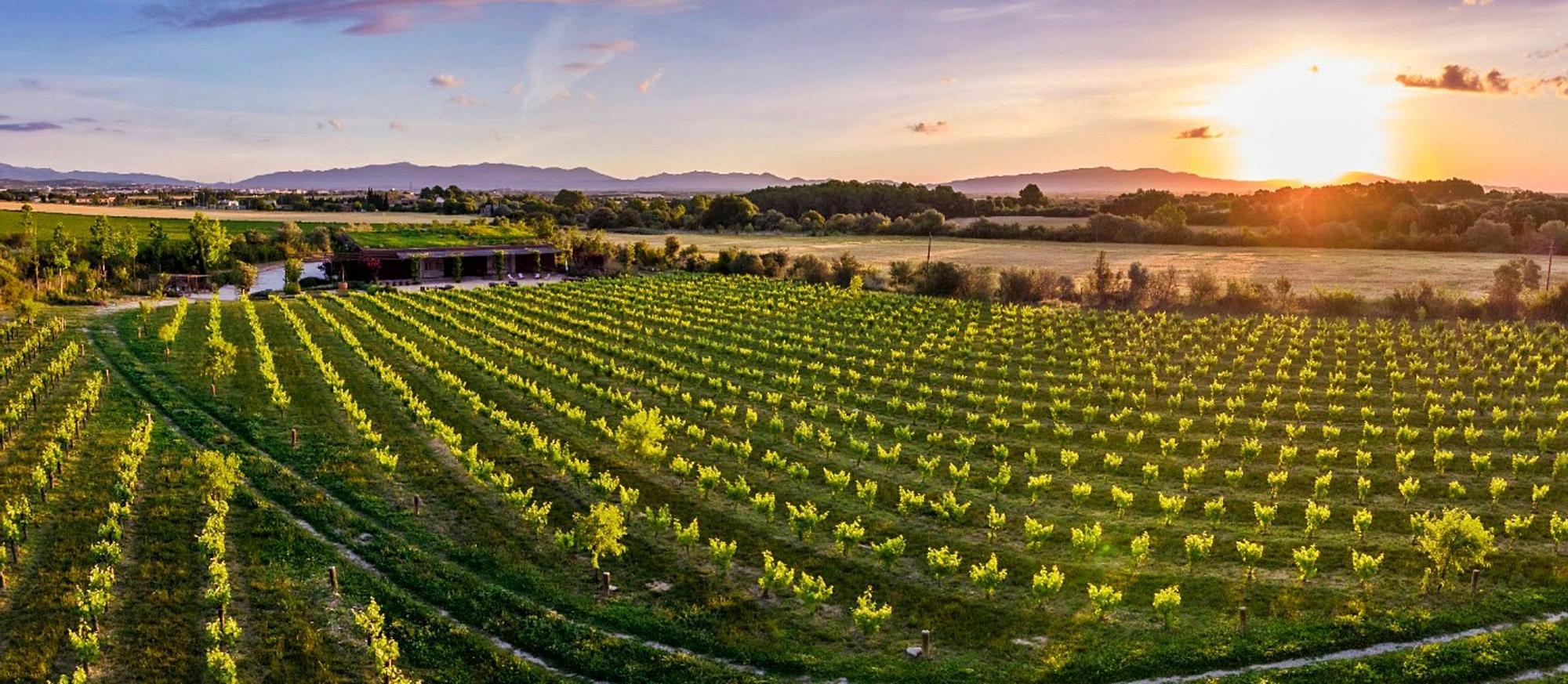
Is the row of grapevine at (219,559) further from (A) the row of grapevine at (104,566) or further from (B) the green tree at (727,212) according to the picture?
(B) the green tree at (727,212)

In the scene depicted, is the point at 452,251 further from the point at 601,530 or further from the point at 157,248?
the point at 601,530

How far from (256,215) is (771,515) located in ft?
470

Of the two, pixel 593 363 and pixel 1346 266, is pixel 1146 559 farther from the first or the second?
pixel 1346 266

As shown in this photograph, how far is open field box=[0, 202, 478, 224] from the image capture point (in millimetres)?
118625

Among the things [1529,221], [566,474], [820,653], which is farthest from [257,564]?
[1529,221]

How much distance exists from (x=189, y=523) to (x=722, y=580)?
1226 centimetres

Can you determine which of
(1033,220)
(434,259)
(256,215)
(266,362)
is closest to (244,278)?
(434,259)

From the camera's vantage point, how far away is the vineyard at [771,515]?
51.2 ft

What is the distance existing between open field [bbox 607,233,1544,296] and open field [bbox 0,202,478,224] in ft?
127

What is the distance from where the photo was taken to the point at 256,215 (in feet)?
456

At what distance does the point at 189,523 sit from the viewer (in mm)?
20766

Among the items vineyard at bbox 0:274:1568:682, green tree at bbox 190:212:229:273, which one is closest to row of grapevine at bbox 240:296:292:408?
vineyard at bbox 0:274:1568:682

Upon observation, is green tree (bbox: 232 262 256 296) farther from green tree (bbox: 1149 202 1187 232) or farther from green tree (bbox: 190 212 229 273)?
green tree (bbox: 1149 202 1187 232)

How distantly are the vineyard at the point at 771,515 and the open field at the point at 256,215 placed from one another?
295ft
